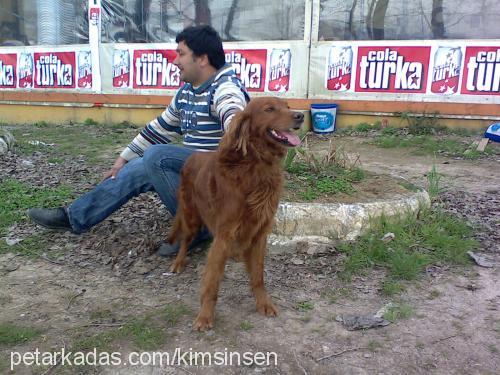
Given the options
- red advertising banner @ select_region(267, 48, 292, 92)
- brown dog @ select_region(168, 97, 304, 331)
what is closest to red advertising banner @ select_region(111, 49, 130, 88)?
red advertising banner @ select_region(267, 48, 292, 92)

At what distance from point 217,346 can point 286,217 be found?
140cm

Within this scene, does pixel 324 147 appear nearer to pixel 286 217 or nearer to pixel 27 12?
pixel 286 217

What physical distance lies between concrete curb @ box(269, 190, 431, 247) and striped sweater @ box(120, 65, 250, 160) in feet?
2.62

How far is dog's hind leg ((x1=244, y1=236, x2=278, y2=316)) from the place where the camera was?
287 cm

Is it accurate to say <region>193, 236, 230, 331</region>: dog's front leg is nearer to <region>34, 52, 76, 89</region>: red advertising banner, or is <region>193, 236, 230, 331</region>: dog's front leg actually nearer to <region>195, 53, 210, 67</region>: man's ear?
<region>195, 53, 210, 67</region>: man's ear

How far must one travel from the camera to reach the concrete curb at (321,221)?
3.71 meters

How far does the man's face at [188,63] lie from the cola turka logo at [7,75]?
954 centimetres

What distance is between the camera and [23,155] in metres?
7.01

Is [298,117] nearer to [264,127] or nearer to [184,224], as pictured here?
[264,127]

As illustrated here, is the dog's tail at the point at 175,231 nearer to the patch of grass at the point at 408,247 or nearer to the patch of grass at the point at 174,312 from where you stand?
the patch of grass at the point at 174,312

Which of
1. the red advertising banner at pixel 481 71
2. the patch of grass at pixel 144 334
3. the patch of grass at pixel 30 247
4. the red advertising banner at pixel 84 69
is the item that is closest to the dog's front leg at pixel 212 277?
the patch of grass at pixel 144 334

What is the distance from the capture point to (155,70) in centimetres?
1018

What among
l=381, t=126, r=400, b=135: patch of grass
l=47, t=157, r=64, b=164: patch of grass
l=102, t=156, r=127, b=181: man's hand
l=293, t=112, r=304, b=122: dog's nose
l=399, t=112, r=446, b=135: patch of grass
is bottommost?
l=47, t=157, r=64, b=164: patch of grass

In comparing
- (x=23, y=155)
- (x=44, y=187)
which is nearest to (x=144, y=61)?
(x=23, y=155)
